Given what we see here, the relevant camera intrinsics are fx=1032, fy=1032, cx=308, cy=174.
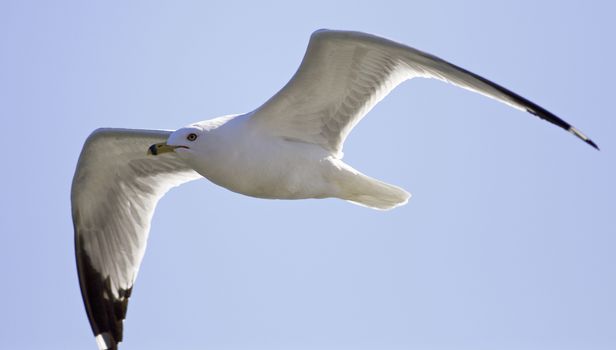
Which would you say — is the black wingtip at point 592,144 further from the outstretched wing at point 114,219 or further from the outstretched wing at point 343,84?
the outstretched wing at point 114,219

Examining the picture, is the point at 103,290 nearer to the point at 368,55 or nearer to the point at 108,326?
the point at 108,326

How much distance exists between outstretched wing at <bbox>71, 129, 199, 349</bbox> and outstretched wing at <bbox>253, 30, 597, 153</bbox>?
1627 millimetres

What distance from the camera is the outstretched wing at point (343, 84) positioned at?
7.02 m

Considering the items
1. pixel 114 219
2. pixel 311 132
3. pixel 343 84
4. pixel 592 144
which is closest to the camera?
pixel 592 144

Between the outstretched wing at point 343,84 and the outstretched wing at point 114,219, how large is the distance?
1.63 m

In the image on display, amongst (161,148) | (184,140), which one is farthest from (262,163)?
(161,148)

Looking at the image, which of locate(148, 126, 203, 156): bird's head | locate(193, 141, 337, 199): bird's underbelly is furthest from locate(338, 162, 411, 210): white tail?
locate(148, 126, 203, 156): bird's head

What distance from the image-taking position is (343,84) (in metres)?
7.64

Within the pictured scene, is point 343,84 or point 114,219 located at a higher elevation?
point 343,84

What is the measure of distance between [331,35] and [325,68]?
344 millimetres

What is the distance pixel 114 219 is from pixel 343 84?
8.98ft

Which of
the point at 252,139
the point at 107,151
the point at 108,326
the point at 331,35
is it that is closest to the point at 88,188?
the point at 107,151

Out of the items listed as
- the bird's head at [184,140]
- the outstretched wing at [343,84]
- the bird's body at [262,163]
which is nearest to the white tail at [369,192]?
the bird's body at [262,163]

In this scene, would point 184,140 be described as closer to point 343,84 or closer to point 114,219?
point 343,84
